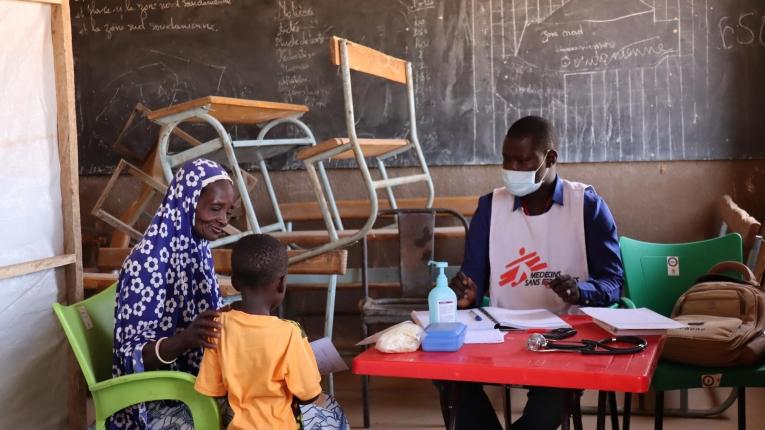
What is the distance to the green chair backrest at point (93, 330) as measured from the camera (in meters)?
2.15

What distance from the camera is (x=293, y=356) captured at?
1937mm

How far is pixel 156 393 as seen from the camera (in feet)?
6.74

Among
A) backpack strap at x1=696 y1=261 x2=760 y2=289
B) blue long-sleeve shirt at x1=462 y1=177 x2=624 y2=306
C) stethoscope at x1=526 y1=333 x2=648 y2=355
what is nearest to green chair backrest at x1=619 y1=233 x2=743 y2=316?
backpack strap at x1=696 y1=261 x2=760 y2=289

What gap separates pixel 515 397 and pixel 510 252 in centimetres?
146

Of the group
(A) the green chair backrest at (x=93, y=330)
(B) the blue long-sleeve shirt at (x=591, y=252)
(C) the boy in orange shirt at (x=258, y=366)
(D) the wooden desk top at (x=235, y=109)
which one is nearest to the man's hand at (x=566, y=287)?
(B) the blue long-sleeve shirt at (x=591, y=252)

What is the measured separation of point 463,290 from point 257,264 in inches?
32.1

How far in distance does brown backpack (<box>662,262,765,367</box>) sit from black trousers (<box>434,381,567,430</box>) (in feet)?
1.30

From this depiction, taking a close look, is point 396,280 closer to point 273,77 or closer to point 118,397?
point 273,77

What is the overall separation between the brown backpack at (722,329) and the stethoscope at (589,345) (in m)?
0.51

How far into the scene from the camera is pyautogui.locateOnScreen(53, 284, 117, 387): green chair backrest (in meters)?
2.15

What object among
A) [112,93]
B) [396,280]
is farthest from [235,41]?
[396,280]

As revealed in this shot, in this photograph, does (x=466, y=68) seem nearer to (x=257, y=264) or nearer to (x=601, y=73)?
(x=601, y=73)

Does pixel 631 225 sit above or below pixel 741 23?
below

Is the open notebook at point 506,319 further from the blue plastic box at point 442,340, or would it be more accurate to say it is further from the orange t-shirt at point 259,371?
the orange t-shirt at point 259,371
